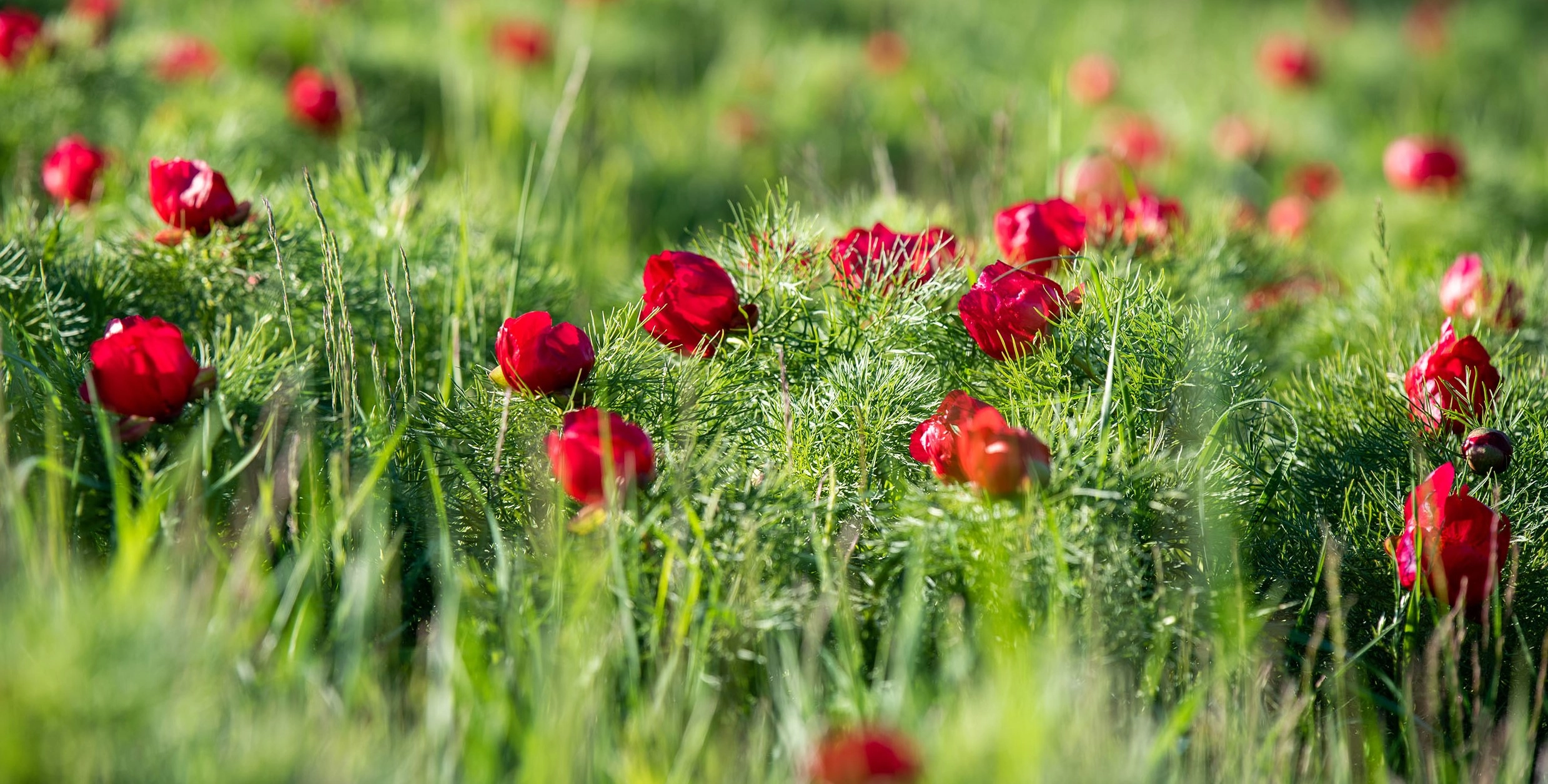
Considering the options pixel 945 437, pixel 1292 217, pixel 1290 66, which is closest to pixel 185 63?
pixel 945 437

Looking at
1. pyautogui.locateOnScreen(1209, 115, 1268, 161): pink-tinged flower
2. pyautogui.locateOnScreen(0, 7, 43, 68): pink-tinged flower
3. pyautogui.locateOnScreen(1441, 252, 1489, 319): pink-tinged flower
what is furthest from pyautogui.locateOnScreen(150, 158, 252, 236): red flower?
pyautogui.locateOnScreen(1209, 115, 1268, 161): pink-tinged flower

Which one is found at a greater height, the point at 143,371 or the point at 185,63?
the point at 185,63

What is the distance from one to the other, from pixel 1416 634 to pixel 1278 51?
102 inches

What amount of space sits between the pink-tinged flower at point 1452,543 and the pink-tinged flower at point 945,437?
1.24ft

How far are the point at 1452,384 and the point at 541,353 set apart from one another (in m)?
0.90

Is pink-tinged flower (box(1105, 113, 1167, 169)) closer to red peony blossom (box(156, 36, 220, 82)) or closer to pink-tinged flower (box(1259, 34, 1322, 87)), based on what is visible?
pink-tinged flower (box(1259, 34, 1322, 87))

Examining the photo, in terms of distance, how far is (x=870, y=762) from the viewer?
66 cm

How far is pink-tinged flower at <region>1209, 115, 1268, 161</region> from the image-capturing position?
9.31ft

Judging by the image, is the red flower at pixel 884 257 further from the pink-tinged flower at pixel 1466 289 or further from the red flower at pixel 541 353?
the pink-tinged flower at pixel 1466 289

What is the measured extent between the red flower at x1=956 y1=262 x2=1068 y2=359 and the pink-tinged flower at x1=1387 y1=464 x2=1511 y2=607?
35 cm

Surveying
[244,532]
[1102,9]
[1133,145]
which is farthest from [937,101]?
[244,532]

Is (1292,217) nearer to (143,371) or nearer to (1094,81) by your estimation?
(1094,81)

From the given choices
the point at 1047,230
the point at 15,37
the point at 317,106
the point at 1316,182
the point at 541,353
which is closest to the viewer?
the point at 541,353

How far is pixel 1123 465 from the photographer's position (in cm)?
104
